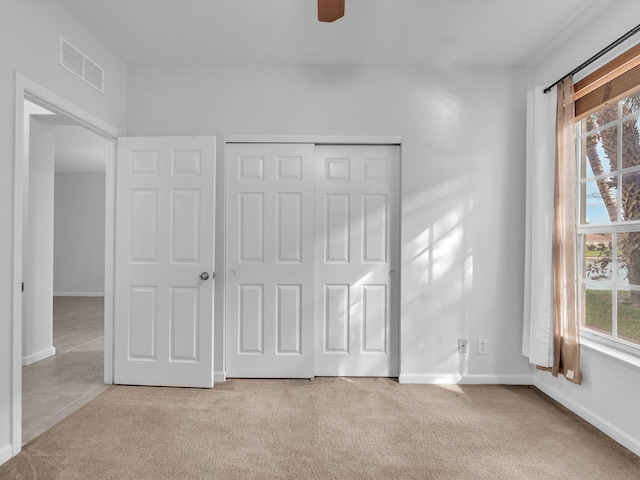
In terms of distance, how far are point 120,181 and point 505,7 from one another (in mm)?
3094

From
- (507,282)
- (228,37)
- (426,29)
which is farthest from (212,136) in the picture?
(507,282)

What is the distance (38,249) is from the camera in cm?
373

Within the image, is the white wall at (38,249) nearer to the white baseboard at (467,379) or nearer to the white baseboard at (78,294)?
the white baseboard at (467,379)

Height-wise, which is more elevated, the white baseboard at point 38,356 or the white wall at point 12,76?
the white wall at point 12,76

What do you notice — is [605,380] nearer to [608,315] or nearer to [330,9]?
[608,315]

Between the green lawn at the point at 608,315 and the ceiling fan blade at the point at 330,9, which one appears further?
the green lawn at the point at 608,315

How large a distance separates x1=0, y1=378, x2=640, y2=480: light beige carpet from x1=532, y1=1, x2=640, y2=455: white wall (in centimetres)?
10

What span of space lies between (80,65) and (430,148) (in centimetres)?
272

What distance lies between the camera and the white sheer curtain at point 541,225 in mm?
2629

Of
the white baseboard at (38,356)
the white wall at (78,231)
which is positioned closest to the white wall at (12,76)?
the white baseboard at (38,356)

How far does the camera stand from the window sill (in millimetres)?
2072

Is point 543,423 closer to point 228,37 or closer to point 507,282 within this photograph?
point 507,282

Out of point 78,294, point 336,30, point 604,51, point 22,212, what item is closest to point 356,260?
point 336,30

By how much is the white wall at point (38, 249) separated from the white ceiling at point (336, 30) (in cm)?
167
